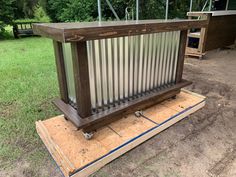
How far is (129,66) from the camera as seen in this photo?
178cm

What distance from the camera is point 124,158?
1571mm

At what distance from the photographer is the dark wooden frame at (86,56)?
1246 millimetres

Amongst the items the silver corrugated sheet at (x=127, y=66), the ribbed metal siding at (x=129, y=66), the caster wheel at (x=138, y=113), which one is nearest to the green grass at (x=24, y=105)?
the silver corrugated sheet at (x=127, y=66)

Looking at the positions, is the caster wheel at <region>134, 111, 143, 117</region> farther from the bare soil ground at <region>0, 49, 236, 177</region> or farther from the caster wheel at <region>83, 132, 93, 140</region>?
the caster wheel at <region>83, 132, 93, 140</region>

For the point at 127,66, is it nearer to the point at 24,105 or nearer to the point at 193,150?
the point at 193,150

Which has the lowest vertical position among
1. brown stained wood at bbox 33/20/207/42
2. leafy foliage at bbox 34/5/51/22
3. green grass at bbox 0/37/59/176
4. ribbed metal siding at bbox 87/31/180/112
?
green grass at bbox 0/37/59/176

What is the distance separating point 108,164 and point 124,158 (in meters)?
0.15

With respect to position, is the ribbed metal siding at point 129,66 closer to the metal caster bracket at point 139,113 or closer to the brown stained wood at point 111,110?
the brown stained wood at point 111,110

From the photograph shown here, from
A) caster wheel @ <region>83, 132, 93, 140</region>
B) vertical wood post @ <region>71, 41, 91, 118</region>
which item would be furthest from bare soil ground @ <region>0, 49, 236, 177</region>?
vertical wood post @ <region>71, 41, 91, 118</region>

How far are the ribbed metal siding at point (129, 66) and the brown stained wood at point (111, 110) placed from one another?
80mm

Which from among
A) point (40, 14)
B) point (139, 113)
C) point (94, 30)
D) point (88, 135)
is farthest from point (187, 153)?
point (40, 14)

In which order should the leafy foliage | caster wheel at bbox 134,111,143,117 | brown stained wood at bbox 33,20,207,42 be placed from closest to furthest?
brown stained wood at bbox 33,20,207,42 < caster wheel at bbox 134,111,143,117 < the leafy foliage

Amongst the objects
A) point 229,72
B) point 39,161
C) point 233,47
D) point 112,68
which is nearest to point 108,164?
point 39,161

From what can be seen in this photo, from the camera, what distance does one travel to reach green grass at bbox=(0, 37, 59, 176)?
166 centimetres
